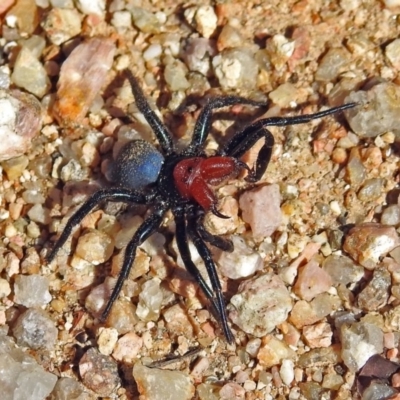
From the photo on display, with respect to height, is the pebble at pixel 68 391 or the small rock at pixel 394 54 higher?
the small rock at pixel 394 54

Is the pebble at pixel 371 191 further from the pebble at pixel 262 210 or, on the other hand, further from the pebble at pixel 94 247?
the pebble at pixel 94 247

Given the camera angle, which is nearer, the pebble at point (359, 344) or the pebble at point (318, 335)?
the pebble at point (359, 344)

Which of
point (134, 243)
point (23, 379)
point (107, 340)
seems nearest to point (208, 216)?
point (134, 243)

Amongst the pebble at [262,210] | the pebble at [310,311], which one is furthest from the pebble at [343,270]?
the pebble at [262,210]

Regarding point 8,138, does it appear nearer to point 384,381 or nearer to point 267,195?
point 267,195

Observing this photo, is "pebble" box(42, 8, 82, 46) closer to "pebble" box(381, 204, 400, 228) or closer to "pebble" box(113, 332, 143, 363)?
"pebble" box(113, 332, 143, 363)

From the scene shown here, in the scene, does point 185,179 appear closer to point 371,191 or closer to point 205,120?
point 205,120

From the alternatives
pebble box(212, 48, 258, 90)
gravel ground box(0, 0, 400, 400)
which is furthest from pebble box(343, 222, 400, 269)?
pebble box(212, 48, 258, 90)
